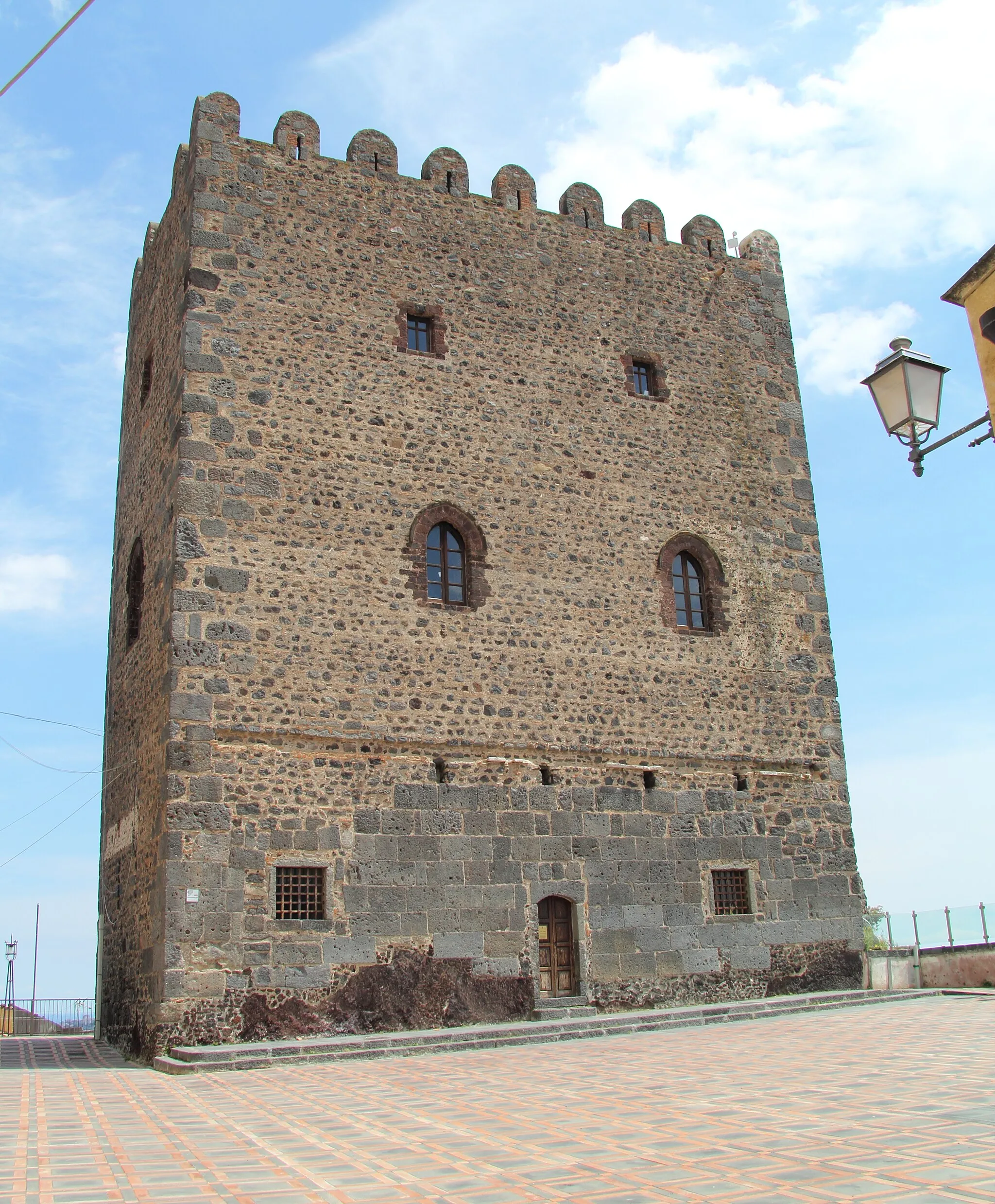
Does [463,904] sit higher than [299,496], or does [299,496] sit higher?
[299,496]

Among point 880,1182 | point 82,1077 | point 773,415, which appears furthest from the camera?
point 773,415

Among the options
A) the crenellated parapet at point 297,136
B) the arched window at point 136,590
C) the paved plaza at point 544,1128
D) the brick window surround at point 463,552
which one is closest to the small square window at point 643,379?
the brick window surround at point 463,552

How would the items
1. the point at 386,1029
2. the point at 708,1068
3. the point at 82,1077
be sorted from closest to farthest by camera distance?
the point at 708,1068
the point at 82,1077
the point at 386,1029

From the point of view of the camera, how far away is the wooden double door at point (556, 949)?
1227cm

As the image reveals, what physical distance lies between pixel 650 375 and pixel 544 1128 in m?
11.2

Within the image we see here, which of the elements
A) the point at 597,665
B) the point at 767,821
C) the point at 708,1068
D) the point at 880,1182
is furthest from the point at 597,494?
the point at 880,1182

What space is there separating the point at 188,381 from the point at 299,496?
1748mm

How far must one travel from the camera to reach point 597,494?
14172mm

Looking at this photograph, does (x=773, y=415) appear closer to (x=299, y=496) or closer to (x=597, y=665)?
(x=597, y=665)

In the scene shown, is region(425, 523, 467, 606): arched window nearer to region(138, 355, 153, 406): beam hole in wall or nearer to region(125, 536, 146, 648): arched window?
region(125, 536, 146, 648): arched window

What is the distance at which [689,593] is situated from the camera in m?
14.6

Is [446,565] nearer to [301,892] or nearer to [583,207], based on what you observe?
[301,892]

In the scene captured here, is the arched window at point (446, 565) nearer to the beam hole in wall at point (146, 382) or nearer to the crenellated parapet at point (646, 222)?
the beam hole in wall at point (146, 382)

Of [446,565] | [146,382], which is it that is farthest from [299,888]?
[146,382]
